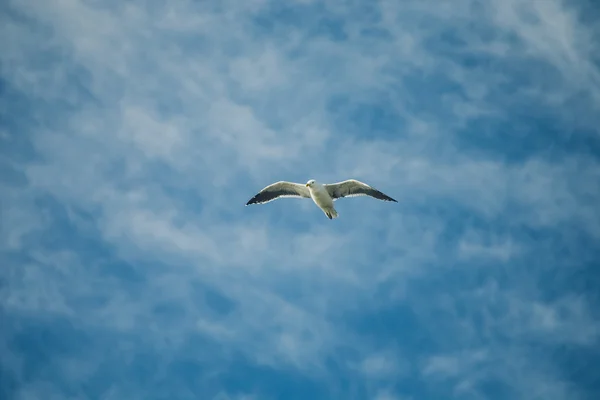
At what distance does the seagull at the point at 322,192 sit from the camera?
2919cm

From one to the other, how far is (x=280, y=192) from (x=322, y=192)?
235 cm

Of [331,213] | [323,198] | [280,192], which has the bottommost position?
[331,213]

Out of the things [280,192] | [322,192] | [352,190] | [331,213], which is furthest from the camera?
[280,192]

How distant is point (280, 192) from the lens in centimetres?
3078

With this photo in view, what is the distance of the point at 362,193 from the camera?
3016cm

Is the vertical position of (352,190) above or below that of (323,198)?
above

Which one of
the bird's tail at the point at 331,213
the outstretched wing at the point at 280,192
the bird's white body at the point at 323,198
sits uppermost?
the outstretched wing at the point at 280,192

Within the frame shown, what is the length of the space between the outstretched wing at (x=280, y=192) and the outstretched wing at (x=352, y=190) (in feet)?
3.90

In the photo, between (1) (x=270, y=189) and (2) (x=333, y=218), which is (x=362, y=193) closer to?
(2) (x=333, y=218)

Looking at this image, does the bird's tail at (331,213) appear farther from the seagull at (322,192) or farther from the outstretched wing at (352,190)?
the outstretched wing at (352,190)

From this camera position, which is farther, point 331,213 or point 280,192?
point 280,192

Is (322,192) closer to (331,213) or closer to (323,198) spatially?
(323,198)

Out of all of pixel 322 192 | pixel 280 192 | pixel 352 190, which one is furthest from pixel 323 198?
pixel 280 192

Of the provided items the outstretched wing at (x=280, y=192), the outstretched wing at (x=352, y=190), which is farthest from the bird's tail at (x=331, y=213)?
the outstretched wing at (x=280, y=192)
